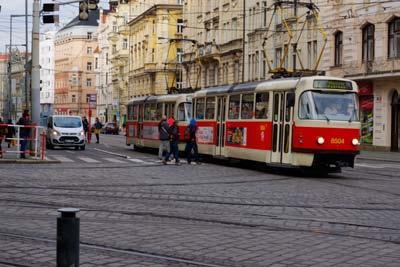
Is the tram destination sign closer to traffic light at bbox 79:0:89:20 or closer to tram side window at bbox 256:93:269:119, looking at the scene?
tram side window at bbox 256:93:269:119

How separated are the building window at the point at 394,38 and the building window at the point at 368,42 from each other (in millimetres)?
1636

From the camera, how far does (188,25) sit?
76.4 metres

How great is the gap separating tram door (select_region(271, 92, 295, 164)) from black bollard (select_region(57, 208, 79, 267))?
16.7m

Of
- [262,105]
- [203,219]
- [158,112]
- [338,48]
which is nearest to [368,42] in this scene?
[338,48]

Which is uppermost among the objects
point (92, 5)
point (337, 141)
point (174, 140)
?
point (92, 5)

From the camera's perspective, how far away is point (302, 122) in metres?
21.5

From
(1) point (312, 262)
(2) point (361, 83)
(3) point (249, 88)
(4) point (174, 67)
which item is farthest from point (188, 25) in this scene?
(1) point (312, 262)

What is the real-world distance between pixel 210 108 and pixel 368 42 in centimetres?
1755

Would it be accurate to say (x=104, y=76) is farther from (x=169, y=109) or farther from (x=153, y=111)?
(x=169, y=109)

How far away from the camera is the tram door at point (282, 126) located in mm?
22097

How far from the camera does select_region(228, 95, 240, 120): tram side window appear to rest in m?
26.3

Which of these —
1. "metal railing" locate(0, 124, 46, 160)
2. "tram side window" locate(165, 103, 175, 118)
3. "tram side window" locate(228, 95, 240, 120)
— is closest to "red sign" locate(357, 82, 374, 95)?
"tram side window" locate(165, 103, 175, 118)

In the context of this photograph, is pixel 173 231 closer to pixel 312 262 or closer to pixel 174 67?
pixel 312 262

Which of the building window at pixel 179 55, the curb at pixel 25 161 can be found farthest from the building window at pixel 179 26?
the curb at pixel 25 161
